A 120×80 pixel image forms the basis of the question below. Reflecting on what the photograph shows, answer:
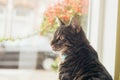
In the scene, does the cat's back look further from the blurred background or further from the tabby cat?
the blurred background

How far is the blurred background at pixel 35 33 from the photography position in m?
1.52

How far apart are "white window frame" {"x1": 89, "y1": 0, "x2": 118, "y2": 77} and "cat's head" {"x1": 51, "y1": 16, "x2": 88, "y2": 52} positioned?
0.32 m

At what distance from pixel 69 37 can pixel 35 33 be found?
0.46 m

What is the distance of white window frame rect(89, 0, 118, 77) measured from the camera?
1.41 meters

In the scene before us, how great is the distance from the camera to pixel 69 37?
3.73 feet

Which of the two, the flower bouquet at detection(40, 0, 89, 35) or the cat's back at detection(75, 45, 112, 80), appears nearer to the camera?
the cat's back at detection(75, 45, 112, 80)

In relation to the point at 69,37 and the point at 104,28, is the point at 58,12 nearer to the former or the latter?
the point at 104,28

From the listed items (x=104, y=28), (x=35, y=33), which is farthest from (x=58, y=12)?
(x=104, y=28)

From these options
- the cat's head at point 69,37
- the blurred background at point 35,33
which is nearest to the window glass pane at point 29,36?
the blurred background at point 35,33

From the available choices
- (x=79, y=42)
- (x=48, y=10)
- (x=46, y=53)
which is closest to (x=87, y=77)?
(x=79, y=42)

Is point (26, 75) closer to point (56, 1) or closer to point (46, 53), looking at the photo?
point (46, 53)

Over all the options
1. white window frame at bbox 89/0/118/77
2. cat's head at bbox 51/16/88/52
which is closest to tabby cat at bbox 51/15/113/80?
cat's head at bbox 51/16/88/52

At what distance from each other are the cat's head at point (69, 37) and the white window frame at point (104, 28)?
0.32 meters

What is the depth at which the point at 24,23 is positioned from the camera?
5.06 feet
